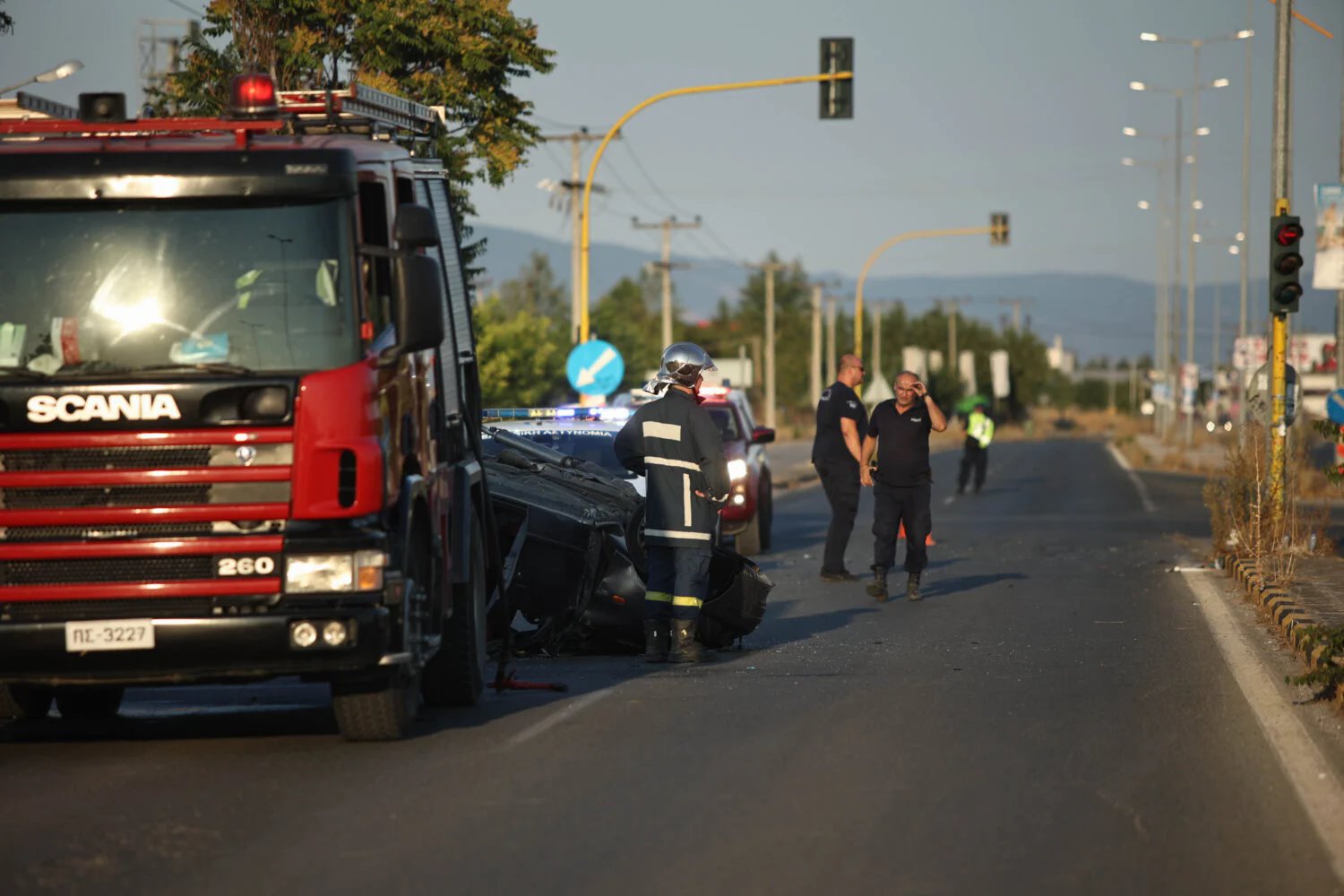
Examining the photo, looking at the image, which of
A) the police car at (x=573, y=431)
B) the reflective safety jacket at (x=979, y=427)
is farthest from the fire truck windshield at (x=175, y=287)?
the reflective safety jacket at (x=979, y=427)

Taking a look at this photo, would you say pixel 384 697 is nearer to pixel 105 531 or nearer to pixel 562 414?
pixel 105 531

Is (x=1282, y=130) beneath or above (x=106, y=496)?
above

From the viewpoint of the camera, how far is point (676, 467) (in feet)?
39.5

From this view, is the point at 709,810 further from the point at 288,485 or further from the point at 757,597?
the point at 757,597

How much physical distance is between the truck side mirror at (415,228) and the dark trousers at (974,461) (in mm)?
29005

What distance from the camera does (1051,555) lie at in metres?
21.9

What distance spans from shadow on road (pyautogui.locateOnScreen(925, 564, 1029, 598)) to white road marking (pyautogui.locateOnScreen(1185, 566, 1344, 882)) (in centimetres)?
318

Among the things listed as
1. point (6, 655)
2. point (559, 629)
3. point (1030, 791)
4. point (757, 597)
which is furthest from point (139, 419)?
point (757, 597)

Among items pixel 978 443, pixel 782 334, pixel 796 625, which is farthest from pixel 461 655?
pixel 782 334

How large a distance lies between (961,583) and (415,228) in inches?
417

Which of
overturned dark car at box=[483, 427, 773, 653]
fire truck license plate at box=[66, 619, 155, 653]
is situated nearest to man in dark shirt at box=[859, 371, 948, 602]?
overturned dark car at box=[483, 427, 773, 653]

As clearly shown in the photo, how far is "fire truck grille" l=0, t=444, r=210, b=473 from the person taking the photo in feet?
26.7

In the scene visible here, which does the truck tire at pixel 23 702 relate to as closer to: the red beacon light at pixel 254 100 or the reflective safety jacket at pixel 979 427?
the red beacon light at pixel 254 100

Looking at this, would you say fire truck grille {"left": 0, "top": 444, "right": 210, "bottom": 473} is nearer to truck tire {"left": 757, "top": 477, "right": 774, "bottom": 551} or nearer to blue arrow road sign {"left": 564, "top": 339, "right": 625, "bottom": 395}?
truck tire {"left": 757, "top": 477, "right": 774, "bottom": 551}
